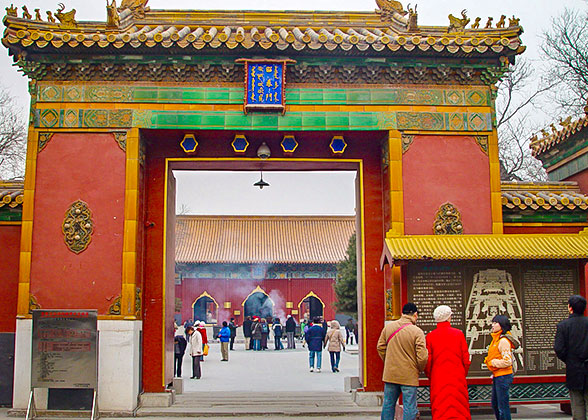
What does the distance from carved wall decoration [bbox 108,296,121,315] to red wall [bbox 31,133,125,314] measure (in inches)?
2.1

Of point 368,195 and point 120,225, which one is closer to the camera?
point 120,225

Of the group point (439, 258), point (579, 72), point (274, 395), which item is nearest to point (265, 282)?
point (579, 72)

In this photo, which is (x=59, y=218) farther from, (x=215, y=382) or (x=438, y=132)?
(x=215, y=382)

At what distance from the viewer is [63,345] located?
921 cm

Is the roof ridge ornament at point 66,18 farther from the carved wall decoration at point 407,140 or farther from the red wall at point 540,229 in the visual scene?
the red wall at point 540,229

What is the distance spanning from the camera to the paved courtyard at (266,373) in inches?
588

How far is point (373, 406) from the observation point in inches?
408

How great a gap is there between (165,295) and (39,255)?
2074 millimetres

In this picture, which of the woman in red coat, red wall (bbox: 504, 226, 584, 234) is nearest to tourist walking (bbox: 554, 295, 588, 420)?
the woman in red coat

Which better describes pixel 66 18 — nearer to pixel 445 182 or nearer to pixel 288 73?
pixel 288 73

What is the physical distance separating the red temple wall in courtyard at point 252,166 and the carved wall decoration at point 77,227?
112 centimetres

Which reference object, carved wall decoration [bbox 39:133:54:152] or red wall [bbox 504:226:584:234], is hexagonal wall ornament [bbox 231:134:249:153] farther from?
red wall [bbox 504:226:584:234]

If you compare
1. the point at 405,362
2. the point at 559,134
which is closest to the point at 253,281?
the point at 559,134

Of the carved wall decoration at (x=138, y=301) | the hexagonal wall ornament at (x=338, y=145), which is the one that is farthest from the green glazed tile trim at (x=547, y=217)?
the carved wall decoration at (x=138, y=301)
